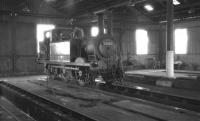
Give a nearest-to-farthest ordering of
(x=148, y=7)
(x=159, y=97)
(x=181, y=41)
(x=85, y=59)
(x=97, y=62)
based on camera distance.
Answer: (x=159, y=97), (x=97, y=62), (x=85, y=59), (x=148, y=7), (x=181, y=41)

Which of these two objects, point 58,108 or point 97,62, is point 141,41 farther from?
point 58,108

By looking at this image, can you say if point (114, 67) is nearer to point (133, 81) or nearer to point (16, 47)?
point (133, 81)

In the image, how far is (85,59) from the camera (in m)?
12.4

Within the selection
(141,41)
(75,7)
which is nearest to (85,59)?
(75,7)

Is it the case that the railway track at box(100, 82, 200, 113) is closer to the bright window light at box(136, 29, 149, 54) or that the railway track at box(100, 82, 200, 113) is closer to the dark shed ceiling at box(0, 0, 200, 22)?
the dark shed ceiling at box(0, 0, 200, 22)

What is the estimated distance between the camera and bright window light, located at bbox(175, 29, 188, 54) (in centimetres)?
2403

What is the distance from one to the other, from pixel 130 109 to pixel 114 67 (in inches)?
191

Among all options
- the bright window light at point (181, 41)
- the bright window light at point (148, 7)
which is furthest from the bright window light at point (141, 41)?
the bright window light at point (148, 7)

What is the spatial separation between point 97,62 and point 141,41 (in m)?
15.6

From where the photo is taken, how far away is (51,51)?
15.2 metres

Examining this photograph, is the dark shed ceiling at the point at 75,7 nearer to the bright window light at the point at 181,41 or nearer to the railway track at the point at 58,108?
the bright window light at the point at 181,41

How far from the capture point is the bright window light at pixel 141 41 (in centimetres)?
2606

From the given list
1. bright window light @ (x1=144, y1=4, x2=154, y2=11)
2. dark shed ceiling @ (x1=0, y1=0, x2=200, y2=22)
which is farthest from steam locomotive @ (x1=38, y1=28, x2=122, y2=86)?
bright window light @ (x1=144, y1=4, x2=154, y2=11)

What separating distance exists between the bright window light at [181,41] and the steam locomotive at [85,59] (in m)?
13.4
